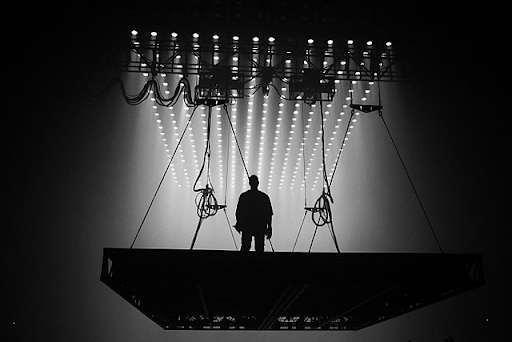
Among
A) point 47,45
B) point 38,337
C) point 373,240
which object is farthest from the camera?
point 373,240

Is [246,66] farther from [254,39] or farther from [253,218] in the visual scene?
[253,218]

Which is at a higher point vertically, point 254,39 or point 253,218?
point 254,39

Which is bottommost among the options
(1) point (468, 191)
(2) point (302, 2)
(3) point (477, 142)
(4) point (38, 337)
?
(4) point (38, 337)

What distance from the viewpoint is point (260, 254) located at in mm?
5066

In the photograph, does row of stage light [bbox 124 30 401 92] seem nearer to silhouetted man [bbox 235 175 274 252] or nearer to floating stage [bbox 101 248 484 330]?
silhouetted man [bbox 235 175 274 252]

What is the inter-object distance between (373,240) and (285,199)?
3613 mm

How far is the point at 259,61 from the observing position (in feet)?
30.8

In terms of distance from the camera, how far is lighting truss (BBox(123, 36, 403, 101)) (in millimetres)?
8859

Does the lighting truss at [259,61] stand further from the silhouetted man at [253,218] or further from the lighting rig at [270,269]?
the silhouetted man at [253,218]

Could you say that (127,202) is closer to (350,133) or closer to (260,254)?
(350,133)

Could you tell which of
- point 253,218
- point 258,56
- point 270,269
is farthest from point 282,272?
point 258,56

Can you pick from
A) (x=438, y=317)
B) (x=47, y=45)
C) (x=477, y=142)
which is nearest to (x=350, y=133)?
(x=477, y=142)

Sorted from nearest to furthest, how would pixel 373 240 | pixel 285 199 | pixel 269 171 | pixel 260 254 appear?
pixel 260 254 → pixel 373 240 → pixel 269 171 → pixel 285 199

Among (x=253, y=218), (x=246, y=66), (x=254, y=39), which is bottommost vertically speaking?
(x=253, y=218)
